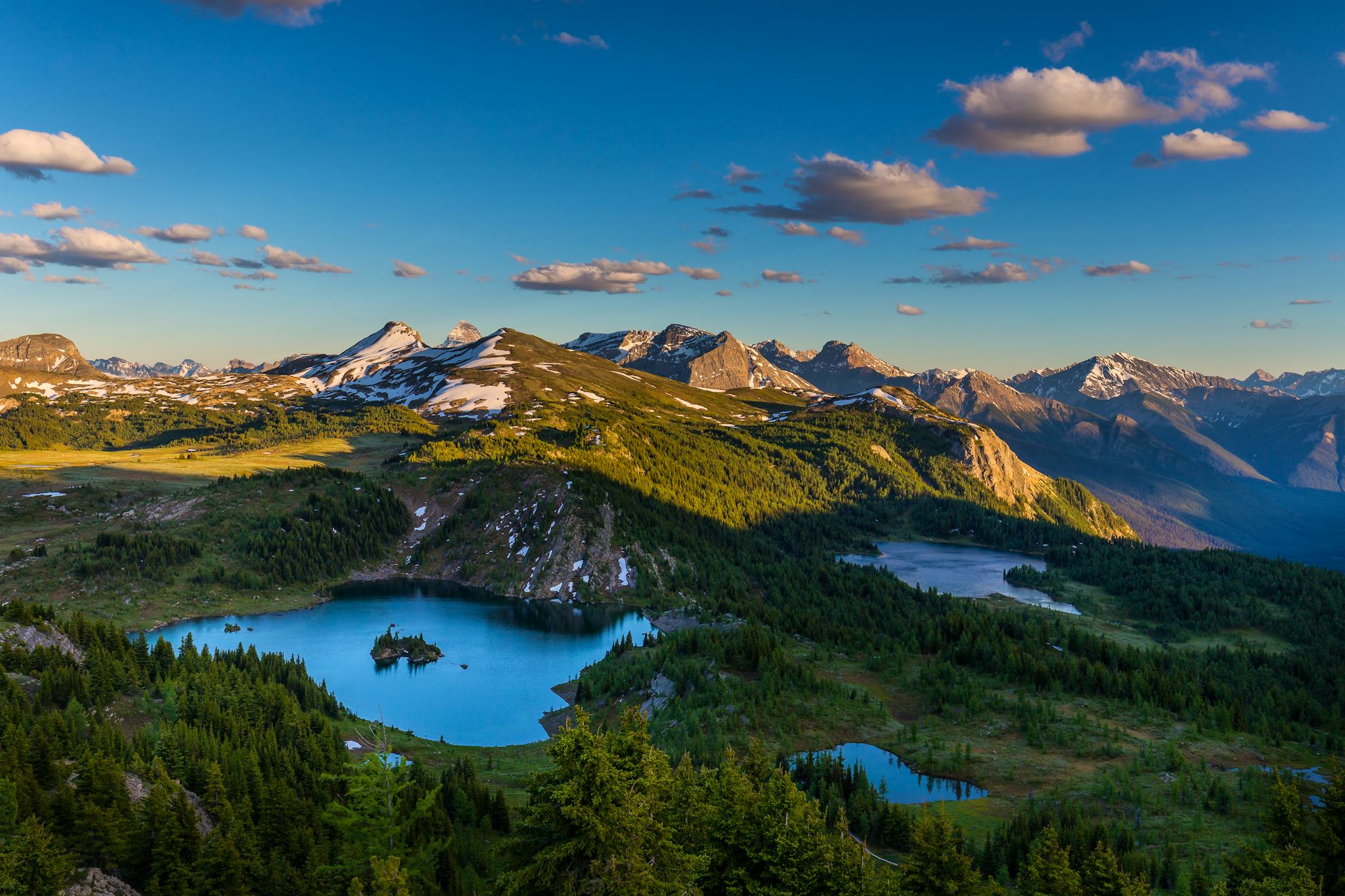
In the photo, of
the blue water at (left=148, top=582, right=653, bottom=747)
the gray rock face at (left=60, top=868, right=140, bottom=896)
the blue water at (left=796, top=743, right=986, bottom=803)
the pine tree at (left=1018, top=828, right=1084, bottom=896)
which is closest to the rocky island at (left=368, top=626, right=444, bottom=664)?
the blue water at (left=148, top=582, right=653, bottom=747)

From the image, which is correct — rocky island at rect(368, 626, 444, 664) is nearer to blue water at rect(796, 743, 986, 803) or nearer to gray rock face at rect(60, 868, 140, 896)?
blue water at rect(796, 743, 986, 803)

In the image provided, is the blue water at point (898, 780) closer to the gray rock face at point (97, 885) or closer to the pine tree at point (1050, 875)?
the pine tree at point (1050, 875)

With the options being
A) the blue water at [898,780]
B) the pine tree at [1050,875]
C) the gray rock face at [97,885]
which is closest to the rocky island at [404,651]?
the blue water at [898,780]

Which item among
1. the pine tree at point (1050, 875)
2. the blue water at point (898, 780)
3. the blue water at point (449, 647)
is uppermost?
the pine tree at point (1050, 875)

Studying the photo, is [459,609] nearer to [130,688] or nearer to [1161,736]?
[130,688]

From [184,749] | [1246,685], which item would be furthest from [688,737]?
[1246,685]

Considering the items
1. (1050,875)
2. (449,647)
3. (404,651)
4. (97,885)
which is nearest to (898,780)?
(1050,875)

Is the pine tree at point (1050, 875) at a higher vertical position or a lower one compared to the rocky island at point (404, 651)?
higher
